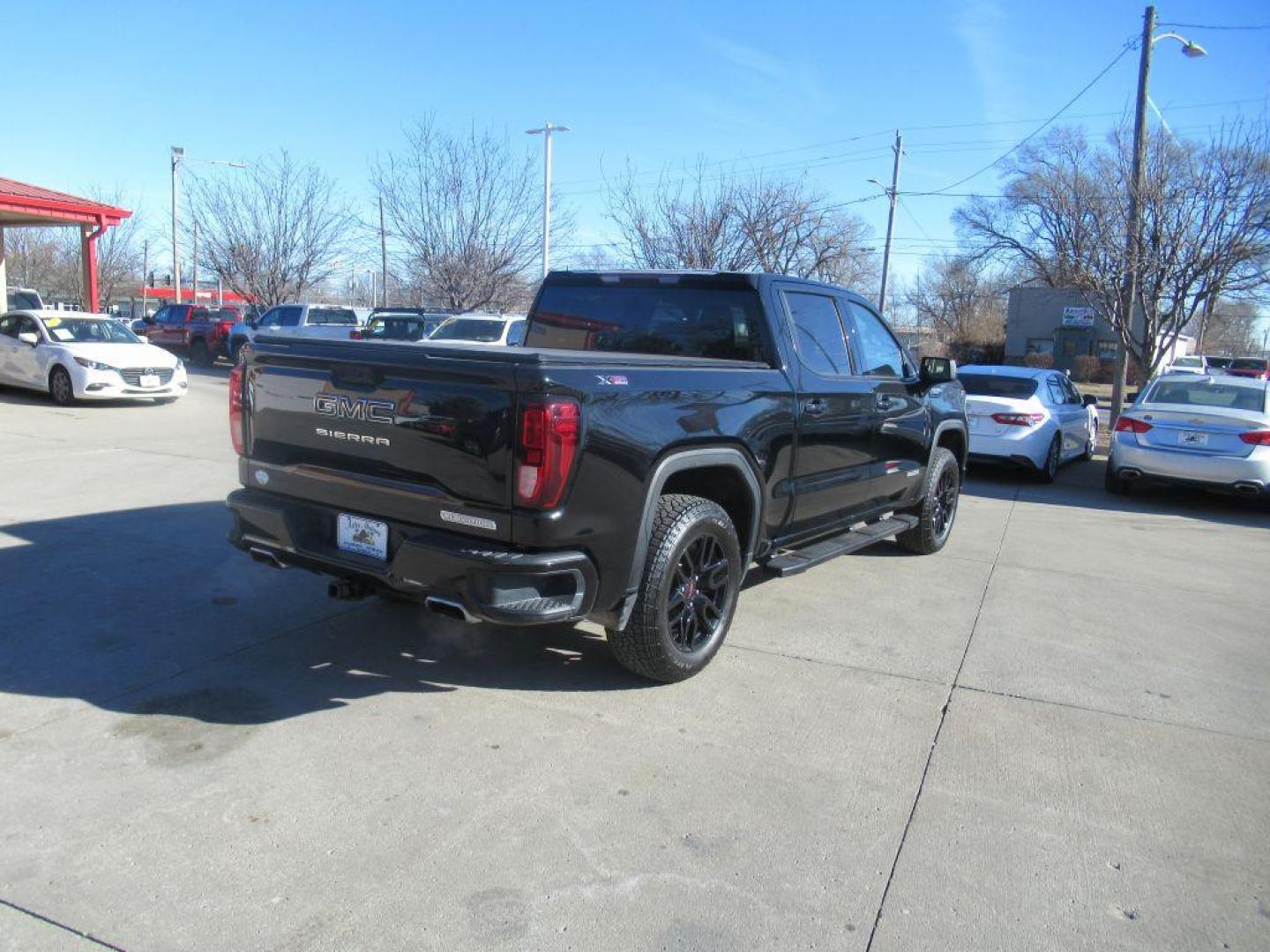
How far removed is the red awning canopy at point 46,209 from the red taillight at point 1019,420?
15825mm

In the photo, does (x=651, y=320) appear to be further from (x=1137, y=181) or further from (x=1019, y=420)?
(x=1137, y=181)

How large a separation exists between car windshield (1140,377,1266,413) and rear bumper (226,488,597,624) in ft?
31.1

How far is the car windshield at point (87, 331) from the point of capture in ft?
49.3

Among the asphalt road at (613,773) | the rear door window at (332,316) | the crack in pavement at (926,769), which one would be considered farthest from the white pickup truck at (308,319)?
the crack in pavement at (926,769)

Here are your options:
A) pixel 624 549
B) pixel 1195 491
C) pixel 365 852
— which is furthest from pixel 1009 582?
pixel 1195 491

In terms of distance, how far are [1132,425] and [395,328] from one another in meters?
15.4

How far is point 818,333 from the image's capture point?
18.4 ft

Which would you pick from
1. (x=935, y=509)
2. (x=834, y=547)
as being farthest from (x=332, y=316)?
(x=834, y=547)

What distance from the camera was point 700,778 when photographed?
3.65m

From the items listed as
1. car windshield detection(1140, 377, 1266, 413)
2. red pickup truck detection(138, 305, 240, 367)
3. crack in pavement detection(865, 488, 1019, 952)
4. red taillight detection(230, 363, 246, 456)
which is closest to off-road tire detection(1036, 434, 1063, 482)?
car windshield detection(1140, 377, 1266, 413)

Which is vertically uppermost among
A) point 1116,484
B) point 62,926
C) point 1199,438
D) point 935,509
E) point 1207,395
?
point 1207,395

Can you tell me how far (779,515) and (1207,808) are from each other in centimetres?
227

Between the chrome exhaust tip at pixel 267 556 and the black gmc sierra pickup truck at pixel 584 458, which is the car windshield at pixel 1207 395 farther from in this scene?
the chrome exhaust tip at pixel 267 556

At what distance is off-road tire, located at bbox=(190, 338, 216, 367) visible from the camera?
2809 centimetres
